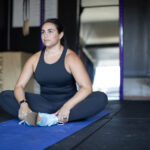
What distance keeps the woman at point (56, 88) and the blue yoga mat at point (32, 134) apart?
9 centimetres

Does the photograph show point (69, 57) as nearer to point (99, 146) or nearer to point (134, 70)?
point (99, 146)

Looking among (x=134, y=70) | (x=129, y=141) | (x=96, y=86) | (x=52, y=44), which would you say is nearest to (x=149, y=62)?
(x=134, y=70)

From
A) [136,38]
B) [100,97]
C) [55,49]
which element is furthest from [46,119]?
[136,38]

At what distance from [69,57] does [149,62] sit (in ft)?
9.17

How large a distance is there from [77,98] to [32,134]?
504 millimetres

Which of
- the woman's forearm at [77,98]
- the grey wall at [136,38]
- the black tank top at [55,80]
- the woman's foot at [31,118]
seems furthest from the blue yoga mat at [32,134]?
the grey wall at [136,38]

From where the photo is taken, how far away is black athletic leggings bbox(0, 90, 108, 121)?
2.07 meters


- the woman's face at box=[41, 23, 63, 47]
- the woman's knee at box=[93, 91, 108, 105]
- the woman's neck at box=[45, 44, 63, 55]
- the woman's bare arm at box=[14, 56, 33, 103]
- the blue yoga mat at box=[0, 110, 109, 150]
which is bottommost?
the blue yoga mat at box=[0, 110, 109, 150]

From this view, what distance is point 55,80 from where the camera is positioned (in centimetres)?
212

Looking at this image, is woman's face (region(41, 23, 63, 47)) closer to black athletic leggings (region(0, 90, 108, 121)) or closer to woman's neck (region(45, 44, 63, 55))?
woman's neck (region(45, 44, 63, 55))

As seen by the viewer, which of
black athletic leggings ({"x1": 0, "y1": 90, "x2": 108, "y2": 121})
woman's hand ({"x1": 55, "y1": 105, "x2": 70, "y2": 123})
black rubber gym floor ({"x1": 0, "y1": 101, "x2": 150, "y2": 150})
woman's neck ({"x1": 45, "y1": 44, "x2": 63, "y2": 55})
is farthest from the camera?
woman's neck ({"x1": 45, "y1": 44, "x2": 63, "y2": 55})

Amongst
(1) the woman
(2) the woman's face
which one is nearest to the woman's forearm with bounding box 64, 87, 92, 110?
(1) the woman

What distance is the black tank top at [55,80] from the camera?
212 cm

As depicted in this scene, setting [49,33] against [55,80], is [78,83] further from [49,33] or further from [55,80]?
[49,33]
